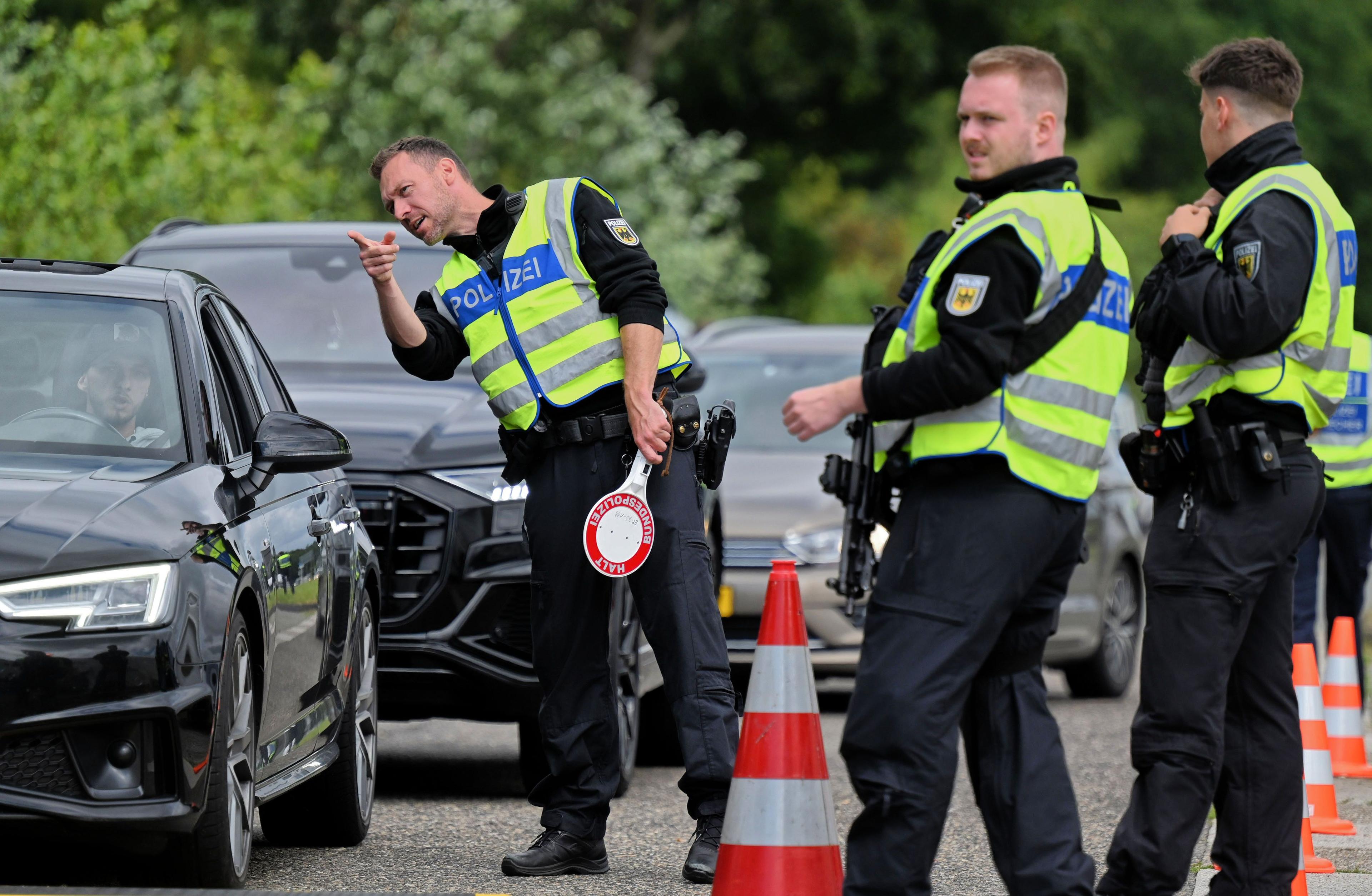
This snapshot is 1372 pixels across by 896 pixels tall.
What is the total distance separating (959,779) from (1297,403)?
13.0ft

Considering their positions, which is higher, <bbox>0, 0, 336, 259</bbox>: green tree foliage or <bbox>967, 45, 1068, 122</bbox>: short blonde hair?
<bbox>0, 0, 336, 259</bbox>: green tree foliage

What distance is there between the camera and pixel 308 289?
9.02 meters

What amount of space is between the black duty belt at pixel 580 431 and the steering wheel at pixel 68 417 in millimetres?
1075

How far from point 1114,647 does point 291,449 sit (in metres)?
7.50

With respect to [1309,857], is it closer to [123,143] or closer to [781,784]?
[781,784]

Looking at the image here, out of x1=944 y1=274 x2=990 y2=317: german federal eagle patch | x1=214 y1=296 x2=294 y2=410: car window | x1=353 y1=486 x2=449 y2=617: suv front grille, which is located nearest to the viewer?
x1=944 y1=274 x2=990 y2=317: german federal eagle patch

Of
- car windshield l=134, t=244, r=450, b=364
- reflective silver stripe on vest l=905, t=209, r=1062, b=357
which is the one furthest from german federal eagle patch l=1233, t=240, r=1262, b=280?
car windshield l=134, t=244, r=450, b=364

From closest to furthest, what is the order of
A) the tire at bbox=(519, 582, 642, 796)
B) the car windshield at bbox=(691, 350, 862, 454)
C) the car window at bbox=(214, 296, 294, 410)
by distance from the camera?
the car window at bbox=(214, 296, 294, 410), the tire at bbox=(519, 582, 642, 796), the car windshield at bbox=(691, 350, 862, 454)

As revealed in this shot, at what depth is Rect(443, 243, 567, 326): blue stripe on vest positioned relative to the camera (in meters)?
6.14

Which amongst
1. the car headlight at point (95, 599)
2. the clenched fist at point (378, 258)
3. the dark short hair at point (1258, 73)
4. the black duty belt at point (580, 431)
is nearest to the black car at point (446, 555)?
the black duty belt at point (580, 431)

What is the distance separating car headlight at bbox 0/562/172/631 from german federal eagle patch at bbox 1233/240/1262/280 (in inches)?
95.1

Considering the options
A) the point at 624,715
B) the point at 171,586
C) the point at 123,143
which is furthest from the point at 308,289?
the point at 123,143

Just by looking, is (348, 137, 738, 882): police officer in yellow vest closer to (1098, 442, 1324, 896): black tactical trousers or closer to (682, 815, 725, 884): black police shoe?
(682, 815, 725, 884): black police shoe

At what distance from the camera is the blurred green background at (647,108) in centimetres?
1578
